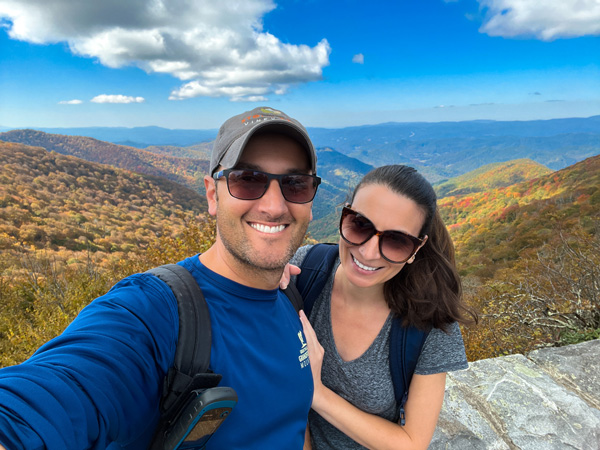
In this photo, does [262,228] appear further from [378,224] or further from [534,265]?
[534,265]

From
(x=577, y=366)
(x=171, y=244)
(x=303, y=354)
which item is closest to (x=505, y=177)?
(x=171, y=244)

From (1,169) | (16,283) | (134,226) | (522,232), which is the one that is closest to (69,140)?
(1,169)

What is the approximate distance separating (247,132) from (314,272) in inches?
42.6

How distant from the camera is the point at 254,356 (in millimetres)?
1239

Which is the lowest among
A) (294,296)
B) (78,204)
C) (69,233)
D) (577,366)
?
(69,233)

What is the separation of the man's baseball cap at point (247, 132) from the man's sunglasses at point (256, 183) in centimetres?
5

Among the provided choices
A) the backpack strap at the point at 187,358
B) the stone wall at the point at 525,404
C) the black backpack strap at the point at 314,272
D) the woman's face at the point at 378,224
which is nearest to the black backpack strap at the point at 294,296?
the black backpack strap at the point at 314,272

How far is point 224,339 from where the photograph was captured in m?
1.20

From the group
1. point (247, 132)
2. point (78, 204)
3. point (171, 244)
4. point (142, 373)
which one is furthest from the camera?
point (78, 204)

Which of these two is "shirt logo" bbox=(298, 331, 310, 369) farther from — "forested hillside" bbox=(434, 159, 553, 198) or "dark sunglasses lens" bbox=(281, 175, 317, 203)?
"forested hillside" bbox=(434, 159, 553, 198)

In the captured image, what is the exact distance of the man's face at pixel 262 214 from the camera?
4.70 feet

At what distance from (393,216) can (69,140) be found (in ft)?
609

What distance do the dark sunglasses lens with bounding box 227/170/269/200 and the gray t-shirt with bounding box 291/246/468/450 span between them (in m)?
0.94

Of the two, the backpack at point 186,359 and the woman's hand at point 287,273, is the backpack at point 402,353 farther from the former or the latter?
the backpack at point 186,359
